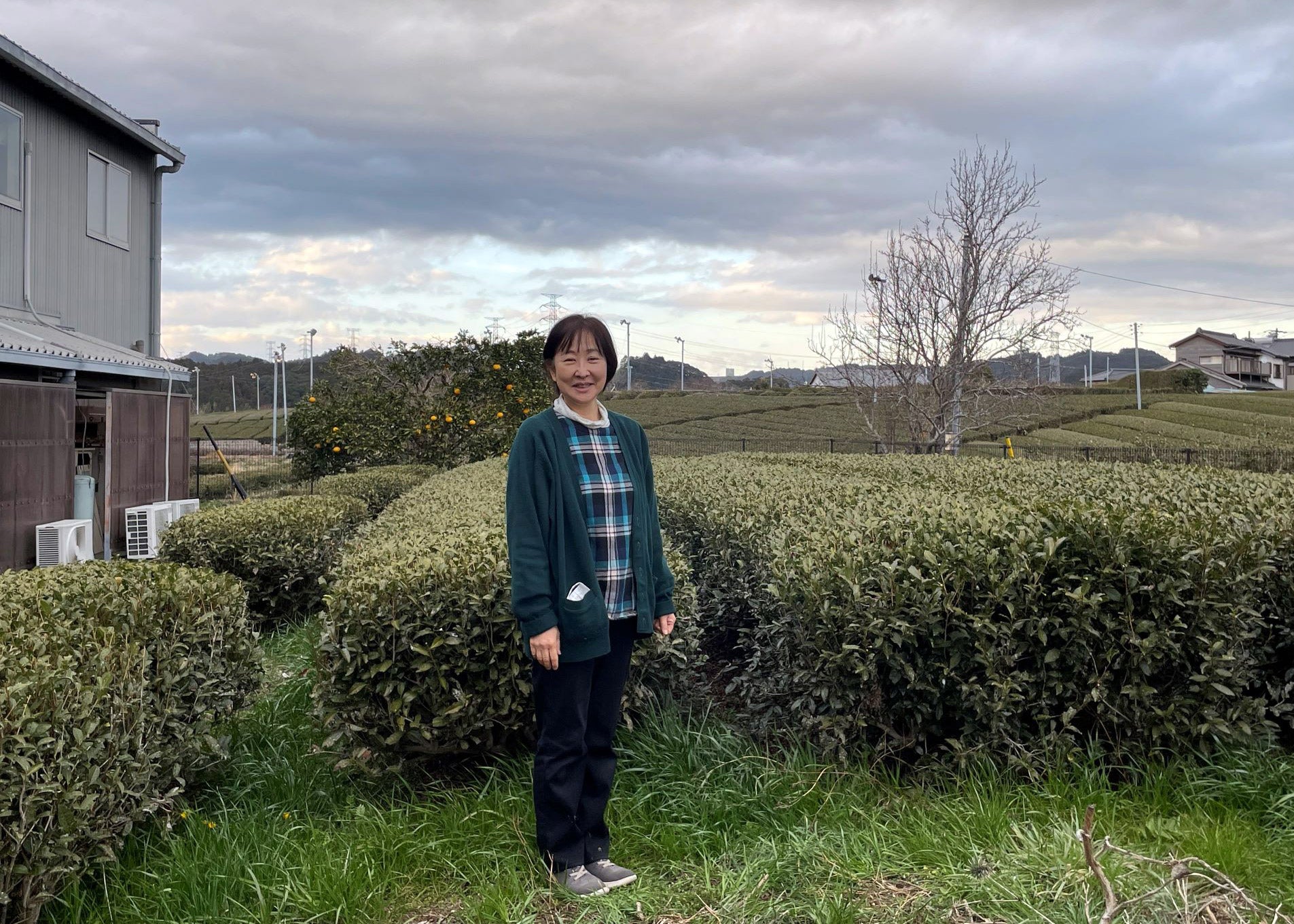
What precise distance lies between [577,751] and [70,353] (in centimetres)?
802

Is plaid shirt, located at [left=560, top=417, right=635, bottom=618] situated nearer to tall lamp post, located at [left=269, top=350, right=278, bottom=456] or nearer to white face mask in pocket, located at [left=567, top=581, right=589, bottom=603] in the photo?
white face mask in pocket, located at [left=567, top=581, right=589, bottom=603]

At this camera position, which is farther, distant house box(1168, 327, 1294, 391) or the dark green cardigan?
distant house box(1168, 327, 1294, 391)

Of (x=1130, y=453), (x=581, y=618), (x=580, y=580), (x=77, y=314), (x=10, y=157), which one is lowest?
(x=581, y=618)

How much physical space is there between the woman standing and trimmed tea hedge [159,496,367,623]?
4.13 m

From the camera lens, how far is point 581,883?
2.73 meters

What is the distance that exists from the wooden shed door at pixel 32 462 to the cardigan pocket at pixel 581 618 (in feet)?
24.6

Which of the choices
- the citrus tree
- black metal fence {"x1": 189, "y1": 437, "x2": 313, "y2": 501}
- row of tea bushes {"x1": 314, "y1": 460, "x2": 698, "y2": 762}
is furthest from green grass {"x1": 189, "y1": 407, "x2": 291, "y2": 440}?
row of tea bushes {"x1": 314, "y1": 460, "x2": 698, "y2": 762}

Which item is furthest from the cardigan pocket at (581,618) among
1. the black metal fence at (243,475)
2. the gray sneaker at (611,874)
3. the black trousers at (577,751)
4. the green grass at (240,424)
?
the green grass at (240,424)

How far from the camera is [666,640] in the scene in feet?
12.2

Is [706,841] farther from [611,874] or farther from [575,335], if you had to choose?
[575,335]

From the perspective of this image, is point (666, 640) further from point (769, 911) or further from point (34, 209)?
point (34, 209)

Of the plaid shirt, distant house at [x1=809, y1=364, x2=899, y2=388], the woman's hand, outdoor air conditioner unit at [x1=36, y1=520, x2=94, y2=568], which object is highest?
distant house at [x1=809, y1=364, x2=899, y2=388]

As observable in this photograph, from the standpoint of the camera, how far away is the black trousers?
2.75 m

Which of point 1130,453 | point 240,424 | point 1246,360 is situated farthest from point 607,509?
point 1246,360
